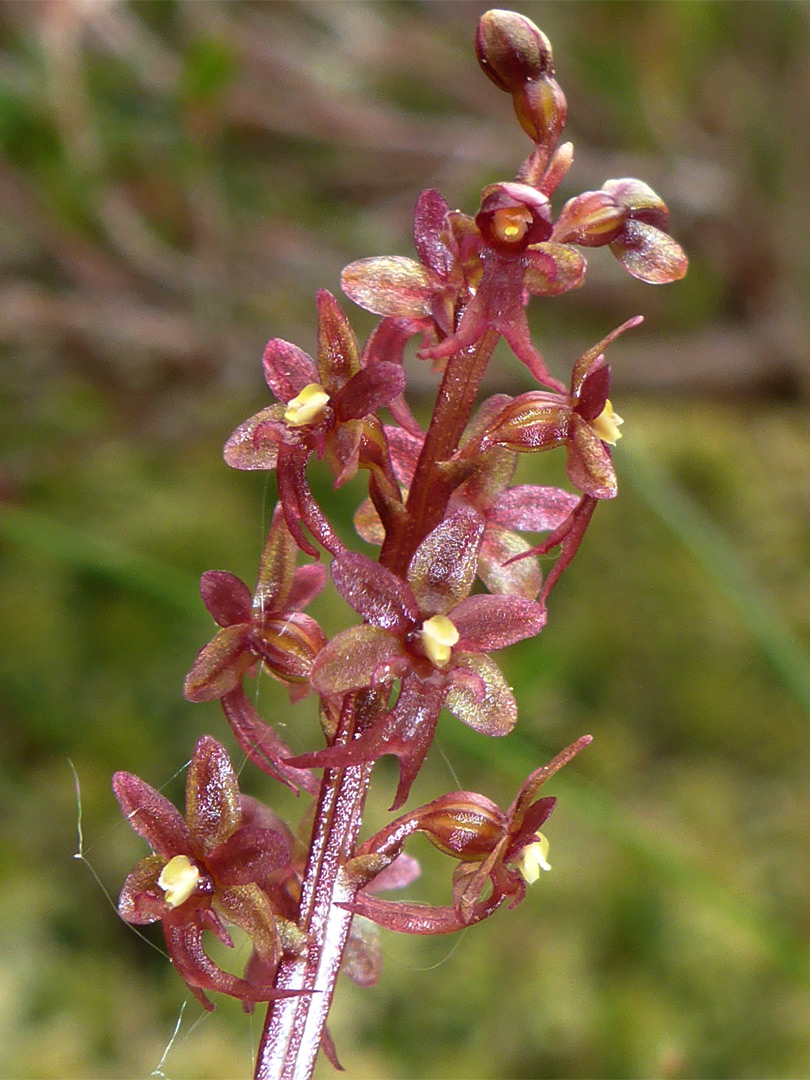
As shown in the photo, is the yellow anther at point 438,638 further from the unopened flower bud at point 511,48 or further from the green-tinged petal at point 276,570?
the unopened flower bud at point 511,48

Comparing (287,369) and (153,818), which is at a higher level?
(287,369)

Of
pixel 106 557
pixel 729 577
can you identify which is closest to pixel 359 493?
pixel 106 557

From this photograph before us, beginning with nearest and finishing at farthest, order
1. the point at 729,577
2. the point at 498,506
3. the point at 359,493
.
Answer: the point at 498,506 < the point at 729,577 < the point at 359,493

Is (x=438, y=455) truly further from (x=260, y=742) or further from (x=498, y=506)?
(x=260, y=742)

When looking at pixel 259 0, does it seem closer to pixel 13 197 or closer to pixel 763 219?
pixel 13 197

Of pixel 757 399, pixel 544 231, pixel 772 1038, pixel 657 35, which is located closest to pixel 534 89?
pixel 544 231

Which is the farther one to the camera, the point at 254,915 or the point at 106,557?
the point at 106,557

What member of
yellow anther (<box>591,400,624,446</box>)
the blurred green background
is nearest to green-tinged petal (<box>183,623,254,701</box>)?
yellow anther (<box>591,400,624,446</box>)

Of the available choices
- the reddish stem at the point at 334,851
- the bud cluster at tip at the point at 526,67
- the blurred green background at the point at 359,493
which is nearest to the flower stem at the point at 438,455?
the reddish stem at the point at 334,851
